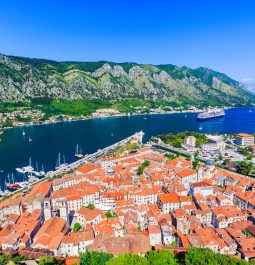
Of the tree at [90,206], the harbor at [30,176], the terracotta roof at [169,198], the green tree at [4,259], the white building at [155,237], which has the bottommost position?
the harbor at [30,176]

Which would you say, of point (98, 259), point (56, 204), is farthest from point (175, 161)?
point (98, 259)

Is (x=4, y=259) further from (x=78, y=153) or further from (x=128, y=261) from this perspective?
(x=78, y=153)

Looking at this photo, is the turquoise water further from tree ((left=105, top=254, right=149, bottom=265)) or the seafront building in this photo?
tree ((left=105, top=254, right=149, bottom=265))

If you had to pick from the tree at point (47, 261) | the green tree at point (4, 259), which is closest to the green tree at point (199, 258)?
the tree at point (47, 261)

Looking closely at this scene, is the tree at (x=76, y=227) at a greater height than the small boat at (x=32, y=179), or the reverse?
the tree at (x=76, y=227)

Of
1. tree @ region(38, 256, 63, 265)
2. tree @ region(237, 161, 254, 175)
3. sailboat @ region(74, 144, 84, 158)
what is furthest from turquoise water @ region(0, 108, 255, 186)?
tree @ region(237, 161, 254, 175)

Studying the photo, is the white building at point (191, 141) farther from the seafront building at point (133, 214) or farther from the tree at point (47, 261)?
the tree at point (47, 261)

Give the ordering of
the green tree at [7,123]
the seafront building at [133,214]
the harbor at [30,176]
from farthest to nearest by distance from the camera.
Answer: the green tree at [7,123], the harbor at [30,176], the seafront building at [133,214]
